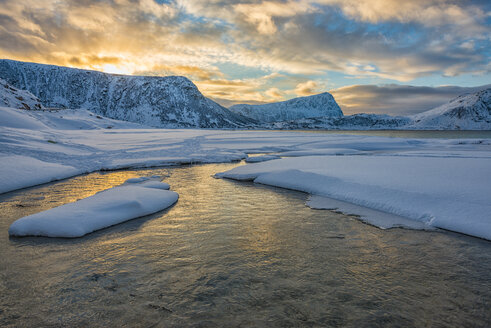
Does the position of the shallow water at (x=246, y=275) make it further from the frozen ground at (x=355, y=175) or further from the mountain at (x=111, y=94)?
the mountain at (x=111, y=94)

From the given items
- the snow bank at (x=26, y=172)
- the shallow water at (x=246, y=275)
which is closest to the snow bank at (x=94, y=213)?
the shallow water at (x=246, y=275)

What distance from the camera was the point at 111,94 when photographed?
6969 inches

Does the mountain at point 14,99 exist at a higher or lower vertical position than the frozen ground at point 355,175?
higher

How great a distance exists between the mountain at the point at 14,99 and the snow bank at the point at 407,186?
156 ft

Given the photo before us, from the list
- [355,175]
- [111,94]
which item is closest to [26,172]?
[355,175]

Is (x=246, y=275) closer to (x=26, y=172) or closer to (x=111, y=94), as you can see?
(x=26, y=172)

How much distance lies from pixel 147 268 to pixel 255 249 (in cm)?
189

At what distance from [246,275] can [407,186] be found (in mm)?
6035

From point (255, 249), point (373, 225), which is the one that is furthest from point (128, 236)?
point (373, 225)

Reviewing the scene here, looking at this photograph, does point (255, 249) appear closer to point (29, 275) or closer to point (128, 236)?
point (128, 236)

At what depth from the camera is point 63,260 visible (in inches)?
177

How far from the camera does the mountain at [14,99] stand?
40.9 metres

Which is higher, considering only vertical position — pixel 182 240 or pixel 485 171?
pixel 485 171

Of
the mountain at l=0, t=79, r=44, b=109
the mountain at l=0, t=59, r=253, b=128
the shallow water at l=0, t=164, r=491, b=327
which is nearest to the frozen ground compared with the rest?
the shallow water at l=0, t=164, r=491, b=327
